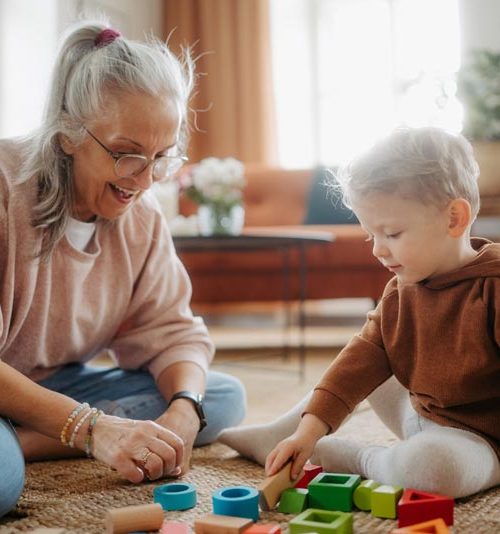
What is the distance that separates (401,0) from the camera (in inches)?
192

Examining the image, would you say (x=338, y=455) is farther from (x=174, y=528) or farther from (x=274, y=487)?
(x=174, y=528)

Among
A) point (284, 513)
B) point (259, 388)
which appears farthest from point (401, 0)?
point (284, 513)

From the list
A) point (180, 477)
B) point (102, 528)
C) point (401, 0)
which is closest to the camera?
point (102, 528)

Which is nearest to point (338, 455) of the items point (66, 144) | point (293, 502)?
point (293, 502)

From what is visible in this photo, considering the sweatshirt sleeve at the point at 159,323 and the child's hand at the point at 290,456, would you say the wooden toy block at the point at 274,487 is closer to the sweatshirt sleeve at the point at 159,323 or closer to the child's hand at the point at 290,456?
the child's hand at the point at 290,456

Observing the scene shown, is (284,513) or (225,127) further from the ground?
(225,127)

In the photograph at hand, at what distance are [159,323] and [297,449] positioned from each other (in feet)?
1.67

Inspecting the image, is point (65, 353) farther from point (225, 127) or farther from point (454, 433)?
point (225, 127)

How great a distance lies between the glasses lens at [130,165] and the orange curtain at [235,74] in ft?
12.2

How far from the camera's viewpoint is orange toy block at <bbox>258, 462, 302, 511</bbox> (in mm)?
1021

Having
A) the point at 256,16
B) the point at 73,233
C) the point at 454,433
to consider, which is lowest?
the point at 454,433

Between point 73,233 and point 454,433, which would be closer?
point 454,433

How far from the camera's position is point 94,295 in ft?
4.69

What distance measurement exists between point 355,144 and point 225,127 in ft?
2.76
